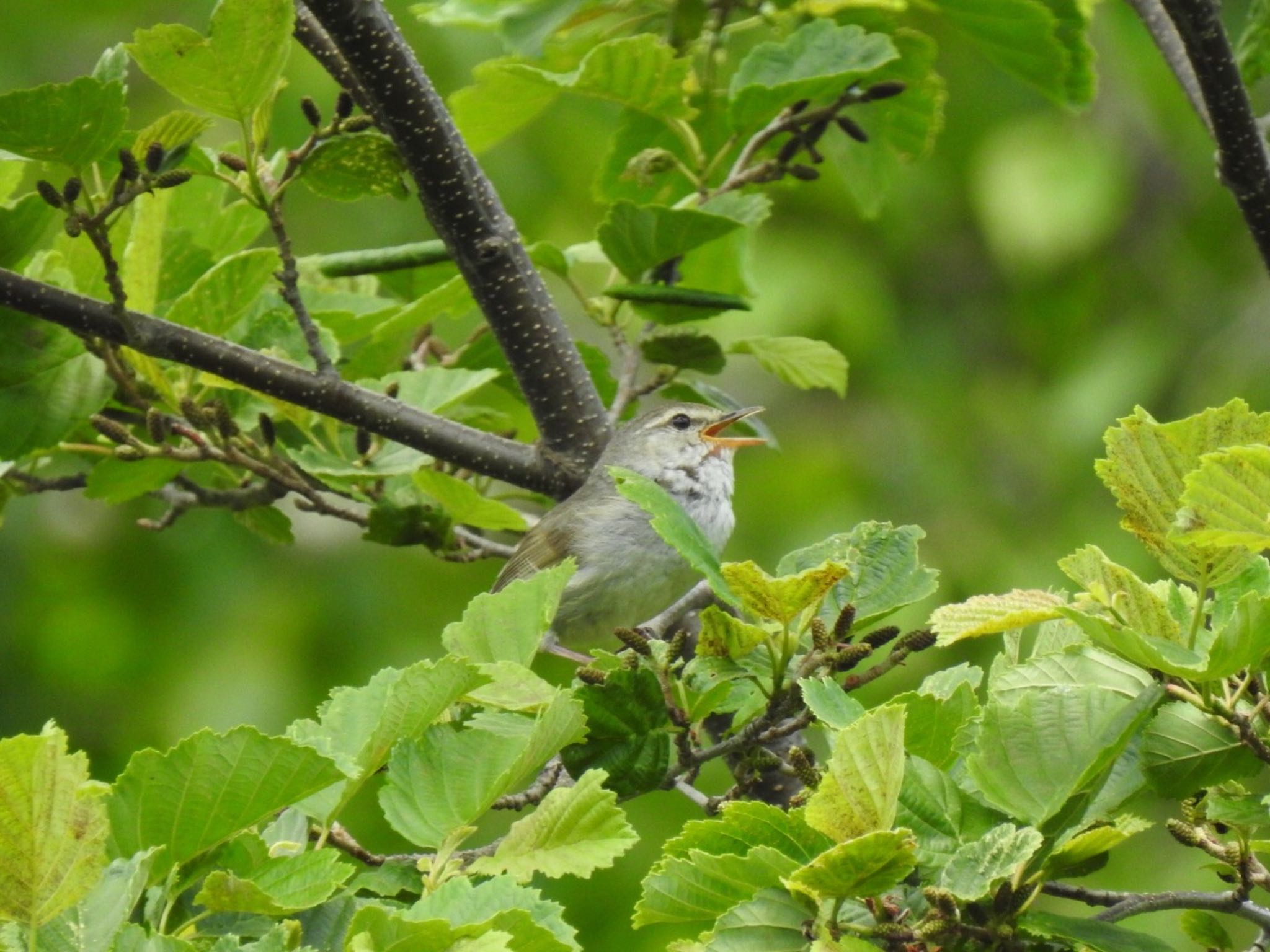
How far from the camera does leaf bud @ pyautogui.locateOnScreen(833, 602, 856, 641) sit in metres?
1.63

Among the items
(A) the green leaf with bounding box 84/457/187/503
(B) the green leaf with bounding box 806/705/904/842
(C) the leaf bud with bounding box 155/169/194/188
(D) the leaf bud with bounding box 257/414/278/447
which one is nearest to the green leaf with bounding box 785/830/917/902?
(B) the green leaf with bounding box 806/705/904/842

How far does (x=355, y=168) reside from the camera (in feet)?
8.35

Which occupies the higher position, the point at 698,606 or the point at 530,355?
the point at 530,355

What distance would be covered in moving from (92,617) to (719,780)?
2559 millimetres

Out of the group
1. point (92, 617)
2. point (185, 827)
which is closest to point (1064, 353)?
point (92, 617)

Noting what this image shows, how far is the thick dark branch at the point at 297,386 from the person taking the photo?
249cm

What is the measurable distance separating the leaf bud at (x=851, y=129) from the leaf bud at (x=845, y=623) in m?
1.83

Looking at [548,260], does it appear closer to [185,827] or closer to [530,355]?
[530,355]

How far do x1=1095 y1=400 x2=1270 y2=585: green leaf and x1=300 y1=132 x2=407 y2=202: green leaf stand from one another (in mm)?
1450

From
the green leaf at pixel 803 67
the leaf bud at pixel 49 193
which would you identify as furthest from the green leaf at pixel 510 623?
the green leaf at pixel 803 67

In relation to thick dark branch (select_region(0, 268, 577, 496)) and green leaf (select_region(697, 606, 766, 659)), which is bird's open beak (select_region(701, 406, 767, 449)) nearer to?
thick dark branch (select_region(0, 268, 577, 496))

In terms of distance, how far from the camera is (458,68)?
6.52 m

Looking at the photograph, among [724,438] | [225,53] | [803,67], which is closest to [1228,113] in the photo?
[803,67]

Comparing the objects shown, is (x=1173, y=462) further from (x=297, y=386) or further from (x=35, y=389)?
(x=35, y=389)
